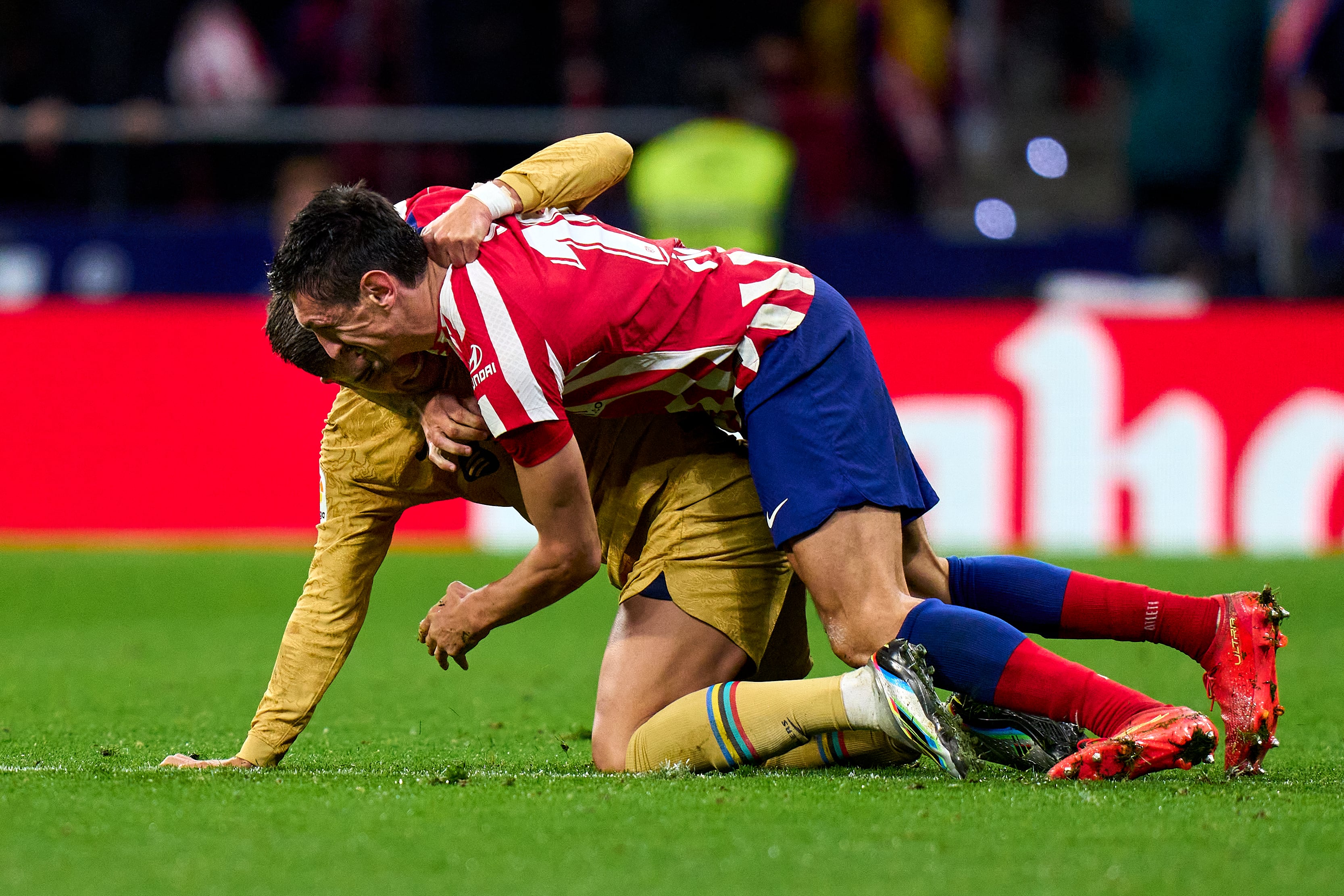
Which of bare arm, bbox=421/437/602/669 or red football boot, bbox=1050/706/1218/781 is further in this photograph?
bare arm, bbox=421/437/602/669

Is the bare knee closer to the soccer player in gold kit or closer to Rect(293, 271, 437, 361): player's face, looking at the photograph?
the soccer player in gold kit

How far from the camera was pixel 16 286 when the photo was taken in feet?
36.1

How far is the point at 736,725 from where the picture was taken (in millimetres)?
3910

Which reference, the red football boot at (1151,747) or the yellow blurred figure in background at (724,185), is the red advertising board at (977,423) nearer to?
the yellow blurred figure in background at (724,185)

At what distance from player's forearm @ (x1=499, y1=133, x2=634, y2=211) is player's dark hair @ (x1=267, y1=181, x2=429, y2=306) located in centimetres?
43

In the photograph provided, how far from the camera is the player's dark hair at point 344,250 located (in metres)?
3.64

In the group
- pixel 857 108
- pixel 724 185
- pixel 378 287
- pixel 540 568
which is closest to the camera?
pixel 378 287

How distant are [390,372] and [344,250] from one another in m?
0.35

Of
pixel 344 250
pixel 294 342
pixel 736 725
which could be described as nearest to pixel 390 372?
pixel 294 342

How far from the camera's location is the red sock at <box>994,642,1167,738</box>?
12.2ft

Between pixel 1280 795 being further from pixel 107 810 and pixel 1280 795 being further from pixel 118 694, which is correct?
pixel 118 694

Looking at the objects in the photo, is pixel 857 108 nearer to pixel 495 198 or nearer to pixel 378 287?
pixel 495 198

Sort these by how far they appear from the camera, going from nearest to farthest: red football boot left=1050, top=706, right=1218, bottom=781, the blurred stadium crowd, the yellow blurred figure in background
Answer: red football boot left=1050, top=706, right=1218, bottom=781 → the yellow blurred figure in background → the blurred stadium crowd

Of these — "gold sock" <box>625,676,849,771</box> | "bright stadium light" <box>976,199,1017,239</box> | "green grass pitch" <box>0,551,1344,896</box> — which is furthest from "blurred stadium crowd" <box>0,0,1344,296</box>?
"gold sock" <box>625,676,849,771</box>
